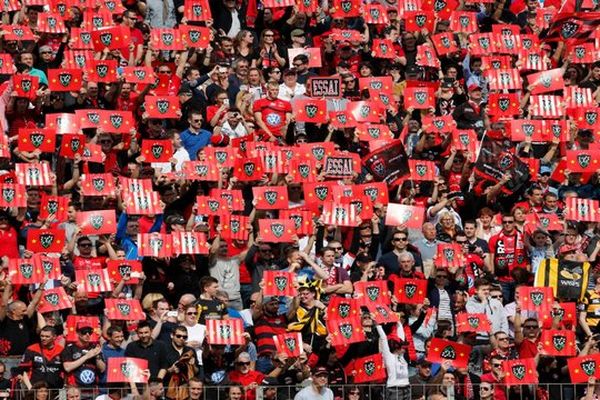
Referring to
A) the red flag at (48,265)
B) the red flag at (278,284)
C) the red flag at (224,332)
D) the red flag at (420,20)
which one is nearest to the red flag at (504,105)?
the red flag at (420,20)

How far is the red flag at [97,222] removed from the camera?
2666cm

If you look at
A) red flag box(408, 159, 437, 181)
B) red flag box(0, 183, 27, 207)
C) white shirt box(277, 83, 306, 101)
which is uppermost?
white shirt box(277, 83, 306, 101)

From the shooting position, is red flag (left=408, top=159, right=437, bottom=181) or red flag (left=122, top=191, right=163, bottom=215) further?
red flag (left=408, top=159, right=437, bottom=181)

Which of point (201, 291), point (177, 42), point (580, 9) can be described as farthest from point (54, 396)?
point (580, 9)

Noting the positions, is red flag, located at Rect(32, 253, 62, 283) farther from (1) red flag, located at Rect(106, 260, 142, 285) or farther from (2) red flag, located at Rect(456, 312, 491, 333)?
(2) red flag, located at Rect(456, 312, 491, 333)

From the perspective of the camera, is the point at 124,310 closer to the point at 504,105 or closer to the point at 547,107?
the point at 504,105

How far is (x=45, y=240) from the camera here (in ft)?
86.5

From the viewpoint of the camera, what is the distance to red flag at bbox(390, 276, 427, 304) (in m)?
26.5

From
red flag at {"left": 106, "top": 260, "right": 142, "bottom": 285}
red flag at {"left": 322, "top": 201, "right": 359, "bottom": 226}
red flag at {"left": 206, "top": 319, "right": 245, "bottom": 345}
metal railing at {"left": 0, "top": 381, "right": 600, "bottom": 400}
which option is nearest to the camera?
metal railing at {"left": 0, "top": 381, "right": 600, "bottom": 400}

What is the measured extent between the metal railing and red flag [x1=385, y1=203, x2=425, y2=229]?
291 cm

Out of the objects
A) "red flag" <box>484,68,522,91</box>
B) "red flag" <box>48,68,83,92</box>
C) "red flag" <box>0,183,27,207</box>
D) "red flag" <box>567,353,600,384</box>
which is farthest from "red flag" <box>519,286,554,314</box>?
"red flag" <box>48,68,83,92</box>

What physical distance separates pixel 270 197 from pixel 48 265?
289 cm

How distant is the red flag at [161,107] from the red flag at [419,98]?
2.98 metres

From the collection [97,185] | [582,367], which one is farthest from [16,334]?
[582,367]
